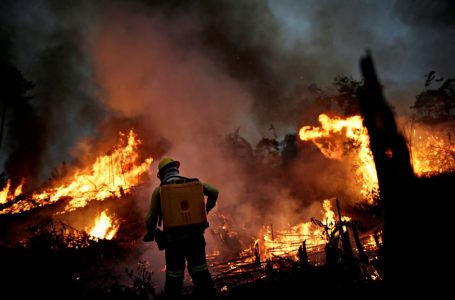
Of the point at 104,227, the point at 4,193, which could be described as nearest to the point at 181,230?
the point at 104,227

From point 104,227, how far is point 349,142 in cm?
2310

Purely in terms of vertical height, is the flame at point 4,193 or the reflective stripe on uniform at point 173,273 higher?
the flame at point 4,193

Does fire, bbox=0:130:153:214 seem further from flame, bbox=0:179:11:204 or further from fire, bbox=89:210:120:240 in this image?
flame, bbox=0:179:11:204

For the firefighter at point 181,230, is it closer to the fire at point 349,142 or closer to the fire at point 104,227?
the fire at point 349,142

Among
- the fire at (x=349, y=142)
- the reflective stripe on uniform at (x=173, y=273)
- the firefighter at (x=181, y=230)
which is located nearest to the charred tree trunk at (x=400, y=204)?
the firefighter at (x=181, y=230)

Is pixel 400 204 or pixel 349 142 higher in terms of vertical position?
pixel 349 142

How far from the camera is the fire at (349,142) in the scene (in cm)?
2458

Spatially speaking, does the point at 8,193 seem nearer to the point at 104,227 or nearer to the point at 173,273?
the point at 104,227

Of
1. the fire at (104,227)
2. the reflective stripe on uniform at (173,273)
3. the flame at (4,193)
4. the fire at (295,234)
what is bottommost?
the fire at (295,234)

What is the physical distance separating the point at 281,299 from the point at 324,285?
905 mm

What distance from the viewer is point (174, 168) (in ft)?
15.2

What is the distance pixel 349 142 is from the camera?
25.9 m

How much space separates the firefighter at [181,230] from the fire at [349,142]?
52.9 feet

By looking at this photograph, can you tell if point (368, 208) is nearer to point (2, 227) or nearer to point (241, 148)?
point (241, 148)
